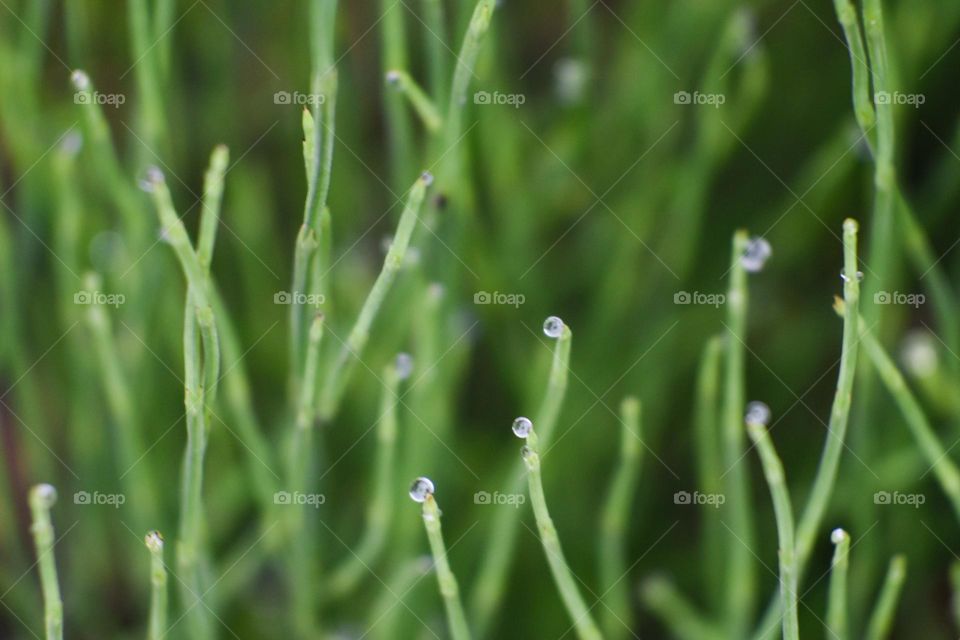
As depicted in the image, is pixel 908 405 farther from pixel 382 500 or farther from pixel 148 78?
pixel 148 78

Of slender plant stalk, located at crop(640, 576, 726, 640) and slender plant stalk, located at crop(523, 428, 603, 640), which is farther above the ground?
slender plant stalk, located at crop(523, 428, 603, 640)

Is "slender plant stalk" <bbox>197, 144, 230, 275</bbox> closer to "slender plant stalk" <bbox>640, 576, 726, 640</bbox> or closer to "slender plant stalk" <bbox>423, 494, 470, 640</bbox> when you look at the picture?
"slender plant stalk" <bbox>423, 494, 470, 640</bbox>

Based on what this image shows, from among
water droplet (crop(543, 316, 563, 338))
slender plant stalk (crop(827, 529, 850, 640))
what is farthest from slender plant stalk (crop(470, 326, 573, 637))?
slender plant stalk (crop(827, 529, 850, 640))

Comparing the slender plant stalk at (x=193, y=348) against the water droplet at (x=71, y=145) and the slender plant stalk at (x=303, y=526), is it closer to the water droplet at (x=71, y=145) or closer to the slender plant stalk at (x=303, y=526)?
the slender plant stalk at (x=303, y=526)

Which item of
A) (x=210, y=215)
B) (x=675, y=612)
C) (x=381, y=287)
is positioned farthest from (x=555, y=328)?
(x=675, y=612)

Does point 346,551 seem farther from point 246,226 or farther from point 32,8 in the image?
point 32,8

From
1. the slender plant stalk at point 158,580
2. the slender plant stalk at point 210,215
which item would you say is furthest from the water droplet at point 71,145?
the slender plant stalk at point 158,580
